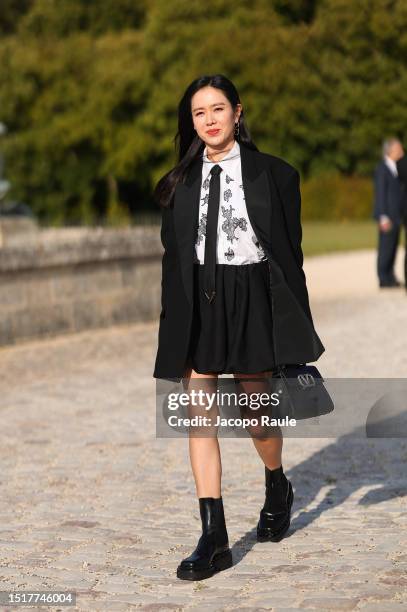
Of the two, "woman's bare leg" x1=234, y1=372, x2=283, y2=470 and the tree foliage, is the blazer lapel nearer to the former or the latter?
"woman's bare leg" x1=234, y1=372, x2=283, y2=470

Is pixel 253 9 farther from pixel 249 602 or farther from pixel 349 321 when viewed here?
pixel 249 602

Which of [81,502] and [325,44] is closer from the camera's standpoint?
[81,502]

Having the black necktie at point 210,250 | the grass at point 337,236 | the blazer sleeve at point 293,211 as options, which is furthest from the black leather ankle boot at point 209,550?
the grass at point 337,236

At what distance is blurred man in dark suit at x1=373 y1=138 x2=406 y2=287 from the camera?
16.3 meters

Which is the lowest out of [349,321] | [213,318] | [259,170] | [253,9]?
[349,321]

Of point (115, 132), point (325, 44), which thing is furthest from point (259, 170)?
point (115, 132)

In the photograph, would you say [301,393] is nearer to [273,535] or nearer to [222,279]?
[222,279]

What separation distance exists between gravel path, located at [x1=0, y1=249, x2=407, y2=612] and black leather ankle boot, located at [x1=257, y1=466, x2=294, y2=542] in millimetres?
44

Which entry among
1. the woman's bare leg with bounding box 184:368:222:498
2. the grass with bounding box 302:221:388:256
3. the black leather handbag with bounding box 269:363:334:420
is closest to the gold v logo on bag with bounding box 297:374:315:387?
the black leather handbag with bounding box 269:363:334:420

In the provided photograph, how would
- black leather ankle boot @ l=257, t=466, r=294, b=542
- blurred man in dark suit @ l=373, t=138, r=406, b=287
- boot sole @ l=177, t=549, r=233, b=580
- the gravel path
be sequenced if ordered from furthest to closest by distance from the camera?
blurred man in dark suit @ l=373, t=138, r=406, b=287 → black leather ankle boot @ l=257, t=466, r=294, b=542 → boot sole @ l=177, t=549, r=233, b=580 → the gravel path

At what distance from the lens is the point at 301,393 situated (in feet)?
15.8

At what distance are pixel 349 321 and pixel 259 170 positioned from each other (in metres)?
8.58

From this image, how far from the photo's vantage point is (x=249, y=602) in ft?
14.6

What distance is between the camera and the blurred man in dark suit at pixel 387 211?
1627 centimetres
